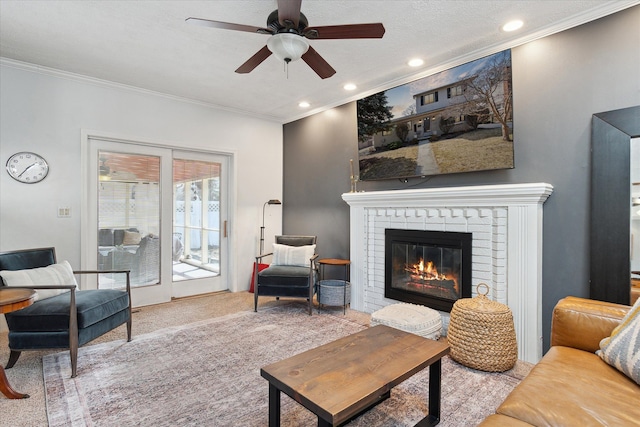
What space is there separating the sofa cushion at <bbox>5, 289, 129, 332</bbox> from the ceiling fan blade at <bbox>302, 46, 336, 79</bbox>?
2.51 metres

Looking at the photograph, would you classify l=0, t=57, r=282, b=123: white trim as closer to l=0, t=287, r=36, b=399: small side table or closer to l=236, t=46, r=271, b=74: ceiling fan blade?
l=236, t=46, r=271, b=74: ceiling fan blade

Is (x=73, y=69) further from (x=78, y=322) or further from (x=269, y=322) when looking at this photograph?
(x=269, y=322)

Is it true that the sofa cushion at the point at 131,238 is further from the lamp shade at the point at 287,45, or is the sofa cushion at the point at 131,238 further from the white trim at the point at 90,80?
the lamp shade at the point at 287,45

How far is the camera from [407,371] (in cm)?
159

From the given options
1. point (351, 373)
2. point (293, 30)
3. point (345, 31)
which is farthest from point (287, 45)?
point (351, 373)

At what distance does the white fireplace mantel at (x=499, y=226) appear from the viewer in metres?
2.61

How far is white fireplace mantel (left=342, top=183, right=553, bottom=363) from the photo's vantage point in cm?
261

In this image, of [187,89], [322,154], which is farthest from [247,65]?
[322,154]

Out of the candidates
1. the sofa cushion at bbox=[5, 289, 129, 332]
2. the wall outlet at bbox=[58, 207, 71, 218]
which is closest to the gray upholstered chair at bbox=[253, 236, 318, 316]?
the sofa cushion at bbox=[5, 289, 129, 332]

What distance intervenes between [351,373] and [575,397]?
→ 904 millimetres

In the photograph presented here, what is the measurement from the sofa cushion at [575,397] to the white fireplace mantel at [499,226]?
109cm

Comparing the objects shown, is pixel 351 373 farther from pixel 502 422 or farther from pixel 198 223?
pixel 198 223

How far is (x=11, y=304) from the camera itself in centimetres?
195

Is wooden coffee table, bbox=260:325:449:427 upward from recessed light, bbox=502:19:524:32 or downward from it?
downward
